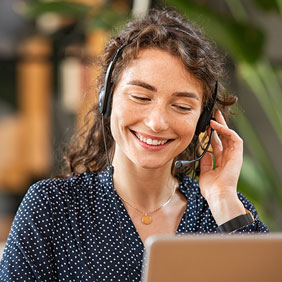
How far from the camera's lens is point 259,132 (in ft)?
13.6

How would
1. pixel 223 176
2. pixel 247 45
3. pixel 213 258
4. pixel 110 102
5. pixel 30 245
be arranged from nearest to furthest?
pixel 213 258, pixel 30 245, pixel 110 102, pixel 223 176, pixel 247 45

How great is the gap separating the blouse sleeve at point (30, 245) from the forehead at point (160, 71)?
36 cm

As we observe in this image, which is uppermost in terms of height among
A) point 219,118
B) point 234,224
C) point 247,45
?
point 247,45

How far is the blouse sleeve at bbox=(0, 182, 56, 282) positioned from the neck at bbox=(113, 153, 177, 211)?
208mm

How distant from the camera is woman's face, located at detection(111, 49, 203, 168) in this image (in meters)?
1.57

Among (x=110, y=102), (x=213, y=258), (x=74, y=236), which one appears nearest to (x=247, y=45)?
(x=110, y=102)

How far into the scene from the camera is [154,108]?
1568 millimetres

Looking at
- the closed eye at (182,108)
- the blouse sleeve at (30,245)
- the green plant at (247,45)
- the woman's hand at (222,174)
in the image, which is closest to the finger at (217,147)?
the woman's hand at (222,174)

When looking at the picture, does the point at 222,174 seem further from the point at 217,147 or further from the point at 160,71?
the point at 160,71

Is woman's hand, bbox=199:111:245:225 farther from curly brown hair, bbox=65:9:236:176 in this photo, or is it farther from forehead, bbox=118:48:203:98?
forehead, bbox=118:48:203:98

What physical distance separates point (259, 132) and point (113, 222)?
261 centimetres

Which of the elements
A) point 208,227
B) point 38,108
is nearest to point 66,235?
point 208,227

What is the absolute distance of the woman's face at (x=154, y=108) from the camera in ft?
5.15

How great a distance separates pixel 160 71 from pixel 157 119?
0.11 meters
